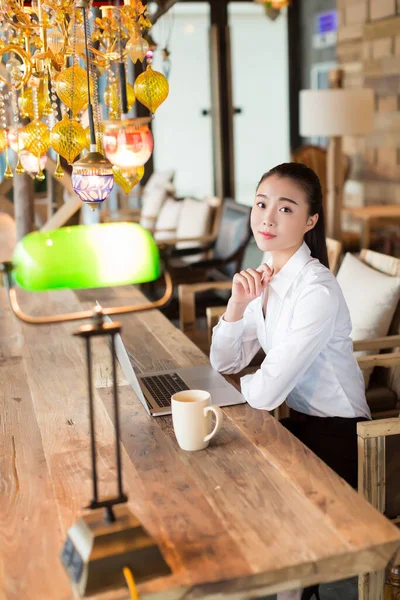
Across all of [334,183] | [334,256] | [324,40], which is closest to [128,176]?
[334,256]

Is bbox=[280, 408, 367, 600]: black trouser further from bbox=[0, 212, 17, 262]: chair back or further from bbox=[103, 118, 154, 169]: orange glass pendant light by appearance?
bbox=[0, 212, 17, 262]: chair back

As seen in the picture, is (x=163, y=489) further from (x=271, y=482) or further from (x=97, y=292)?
(x=97, y=292)

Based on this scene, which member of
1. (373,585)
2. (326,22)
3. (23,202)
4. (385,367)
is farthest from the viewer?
(326,22)

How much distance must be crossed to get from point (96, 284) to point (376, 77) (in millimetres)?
5902

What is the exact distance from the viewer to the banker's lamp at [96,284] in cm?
108

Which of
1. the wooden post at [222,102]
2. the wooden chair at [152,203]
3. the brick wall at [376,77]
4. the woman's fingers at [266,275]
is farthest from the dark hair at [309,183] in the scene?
the wooden post at [222,102]

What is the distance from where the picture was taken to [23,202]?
164 inches

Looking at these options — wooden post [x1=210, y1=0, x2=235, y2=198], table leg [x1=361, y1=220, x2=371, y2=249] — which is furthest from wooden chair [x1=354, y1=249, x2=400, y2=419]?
wooden post [x1=210, y1=0, x2=235, y2=198]

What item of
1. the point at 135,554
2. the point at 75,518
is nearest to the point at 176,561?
the point at 135,554

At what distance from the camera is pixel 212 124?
8594mm

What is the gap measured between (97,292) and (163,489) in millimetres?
1953

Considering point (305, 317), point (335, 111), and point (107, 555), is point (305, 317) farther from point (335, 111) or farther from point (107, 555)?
point (335, 111)

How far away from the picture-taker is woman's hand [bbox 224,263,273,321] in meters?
2.03

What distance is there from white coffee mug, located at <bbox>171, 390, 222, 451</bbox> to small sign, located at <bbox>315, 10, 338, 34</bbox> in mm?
7166
